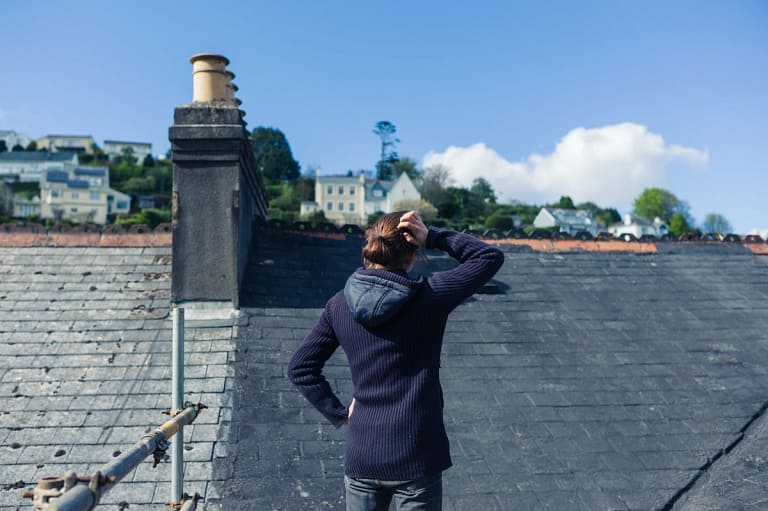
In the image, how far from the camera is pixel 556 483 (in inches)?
187

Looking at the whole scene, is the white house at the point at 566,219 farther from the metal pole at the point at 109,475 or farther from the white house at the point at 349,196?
the metal pole at the point at 109,475

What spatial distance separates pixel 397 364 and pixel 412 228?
1.78ft

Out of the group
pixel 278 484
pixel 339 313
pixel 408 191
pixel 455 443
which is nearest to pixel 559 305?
pixel 455 443

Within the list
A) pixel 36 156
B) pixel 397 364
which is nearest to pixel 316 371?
pixel 397 364

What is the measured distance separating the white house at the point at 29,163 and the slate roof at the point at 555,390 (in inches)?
4293

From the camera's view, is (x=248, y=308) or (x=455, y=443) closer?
(x=455, y=443)

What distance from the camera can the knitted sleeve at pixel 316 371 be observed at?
113 inches

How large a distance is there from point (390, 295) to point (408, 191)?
83504 mm

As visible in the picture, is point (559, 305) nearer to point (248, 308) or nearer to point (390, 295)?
point (248, 308)

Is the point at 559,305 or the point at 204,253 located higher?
the point at 204,253

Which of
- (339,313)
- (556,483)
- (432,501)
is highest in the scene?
(339,313)

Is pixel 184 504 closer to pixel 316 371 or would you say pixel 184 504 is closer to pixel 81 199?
pixel 316 371

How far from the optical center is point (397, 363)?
8.57ft

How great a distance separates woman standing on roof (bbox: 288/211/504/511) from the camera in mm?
2539
